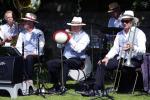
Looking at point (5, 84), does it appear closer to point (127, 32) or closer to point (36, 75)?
point (36, 75)

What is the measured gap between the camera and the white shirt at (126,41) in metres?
9.95

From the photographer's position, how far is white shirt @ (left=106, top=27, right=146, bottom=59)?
32.7 ft

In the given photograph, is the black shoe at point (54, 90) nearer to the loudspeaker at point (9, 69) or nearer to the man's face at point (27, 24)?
the loudspeaker at point (9, 69)

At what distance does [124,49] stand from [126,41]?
14.8 inches

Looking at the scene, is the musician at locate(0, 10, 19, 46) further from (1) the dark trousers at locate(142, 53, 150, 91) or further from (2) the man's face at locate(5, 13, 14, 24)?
(1) the dark trousers at locate(142, 53, 150, 91)

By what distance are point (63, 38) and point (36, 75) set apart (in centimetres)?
191

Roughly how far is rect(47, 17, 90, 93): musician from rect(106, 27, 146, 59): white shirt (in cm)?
69

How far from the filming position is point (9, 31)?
11.9 m

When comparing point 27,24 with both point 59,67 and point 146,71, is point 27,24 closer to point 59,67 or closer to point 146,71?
point 59,67

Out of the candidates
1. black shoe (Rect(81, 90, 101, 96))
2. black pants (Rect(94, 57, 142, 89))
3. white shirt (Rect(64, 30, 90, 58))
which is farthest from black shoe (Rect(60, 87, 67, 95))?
white shirt (Rect(64, 30, 90, 58))

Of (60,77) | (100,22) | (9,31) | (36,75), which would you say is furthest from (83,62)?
(100,22)

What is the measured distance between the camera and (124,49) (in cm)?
989

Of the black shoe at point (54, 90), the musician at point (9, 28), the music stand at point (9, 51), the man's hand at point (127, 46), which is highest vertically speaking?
the musician at point (9, 28)

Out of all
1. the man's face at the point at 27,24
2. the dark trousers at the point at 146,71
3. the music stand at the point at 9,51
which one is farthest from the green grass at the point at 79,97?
the man's face at the point at 27,24
